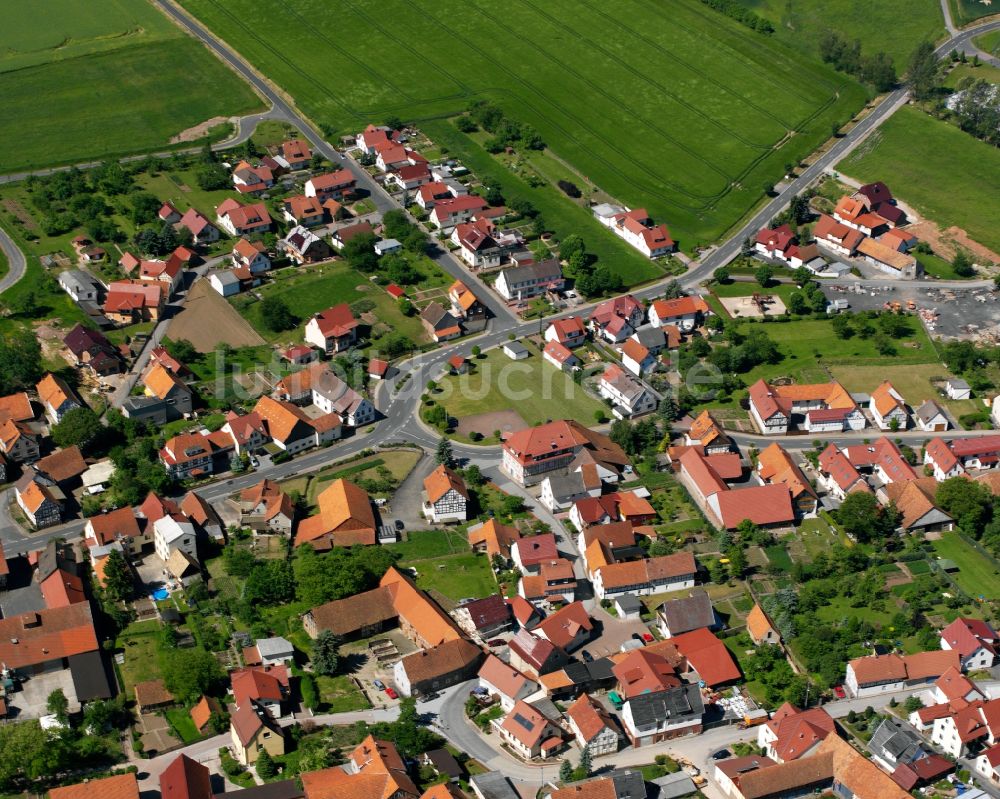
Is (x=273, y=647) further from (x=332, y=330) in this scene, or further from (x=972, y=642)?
(x=972, y=642)

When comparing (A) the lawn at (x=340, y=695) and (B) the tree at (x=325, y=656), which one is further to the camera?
(B) the tree at (x=325, y=656)

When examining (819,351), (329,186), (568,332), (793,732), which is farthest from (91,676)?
(329,186)

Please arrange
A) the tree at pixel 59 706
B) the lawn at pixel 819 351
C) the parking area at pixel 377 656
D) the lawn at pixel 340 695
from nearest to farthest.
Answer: the tree at pixel 59 706
the lawn at pixel 340 695
the parking area at pixel 377 656
the lawn at pixel 819 351

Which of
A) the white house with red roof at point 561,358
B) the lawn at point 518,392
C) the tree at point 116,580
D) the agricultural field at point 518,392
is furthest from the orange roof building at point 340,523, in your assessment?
the white house with red roof at point 561,358

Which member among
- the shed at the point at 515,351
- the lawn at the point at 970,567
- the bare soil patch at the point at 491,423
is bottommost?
the lawn at the point at 970,567

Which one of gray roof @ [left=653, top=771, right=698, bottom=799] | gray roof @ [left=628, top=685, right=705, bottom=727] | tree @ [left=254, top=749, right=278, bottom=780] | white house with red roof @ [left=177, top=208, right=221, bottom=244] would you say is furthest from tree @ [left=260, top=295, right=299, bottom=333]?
gray roof @ [left=653, top=771, right=698, bottom=799]

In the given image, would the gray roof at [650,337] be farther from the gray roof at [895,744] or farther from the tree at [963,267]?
the gray roof at [895,744]

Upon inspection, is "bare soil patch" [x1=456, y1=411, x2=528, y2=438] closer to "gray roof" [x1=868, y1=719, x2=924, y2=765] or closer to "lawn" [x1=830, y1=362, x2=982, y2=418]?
"lawn" [x1=830, y1=362, x2=982, y2=418]
